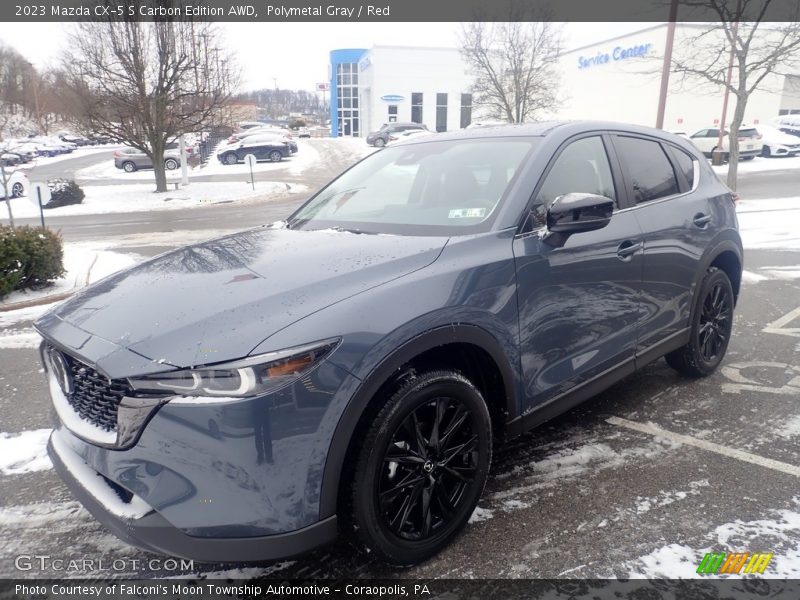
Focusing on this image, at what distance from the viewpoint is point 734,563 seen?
95.1 inches

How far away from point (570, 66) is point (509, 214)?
5445 cm

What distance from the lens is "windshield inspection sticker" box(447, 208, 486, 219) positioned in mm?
2816

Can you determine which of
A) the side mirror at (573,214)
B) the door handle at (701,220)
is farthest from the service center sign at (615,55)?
the side mirror at (573,214)

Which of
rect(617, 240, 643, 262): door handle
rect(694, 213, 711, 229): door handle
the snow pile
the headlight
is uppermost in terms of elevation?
rect(694, 213, 711, 229): door handle

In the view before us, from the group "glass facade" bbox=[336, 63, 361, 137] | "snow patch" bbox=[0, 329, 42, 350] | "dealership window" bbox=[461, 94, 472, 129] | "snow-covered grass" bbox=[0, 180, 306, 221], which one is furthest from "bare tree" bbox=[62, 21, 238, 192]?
"glass facade" bbox=[336, 63, 361, 137]

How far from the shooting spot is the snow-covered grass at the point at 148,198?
20.3 metres

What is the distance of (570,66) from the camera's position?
51.1 metres

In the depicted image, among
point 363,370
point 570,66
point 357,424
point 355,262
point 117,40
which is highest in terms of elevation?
point 570,66

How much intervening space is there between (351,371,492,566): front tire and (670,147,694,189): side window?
2.62m

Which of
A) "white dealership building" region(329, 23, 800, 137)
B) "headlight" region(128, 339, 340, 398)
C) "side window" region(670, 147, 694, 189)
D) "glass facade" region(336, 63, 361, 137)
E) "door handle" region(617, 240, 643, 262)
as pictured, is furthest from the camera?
"glass facade" region(336, 63, 361, 137)

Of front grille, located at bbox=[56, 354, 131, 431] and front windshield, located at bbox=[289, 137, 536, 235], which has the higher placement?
front windshield, located at bbox=[289, 137, 536, 235]

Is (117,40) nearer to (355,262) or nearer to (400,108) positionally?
(355,262)

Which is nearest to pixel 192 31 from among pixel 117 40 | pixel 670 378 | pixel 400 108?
pixel 117 40

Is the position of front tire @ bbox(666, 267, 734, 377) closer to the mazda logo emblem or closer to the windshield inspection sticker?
the windshield inspection sticker
